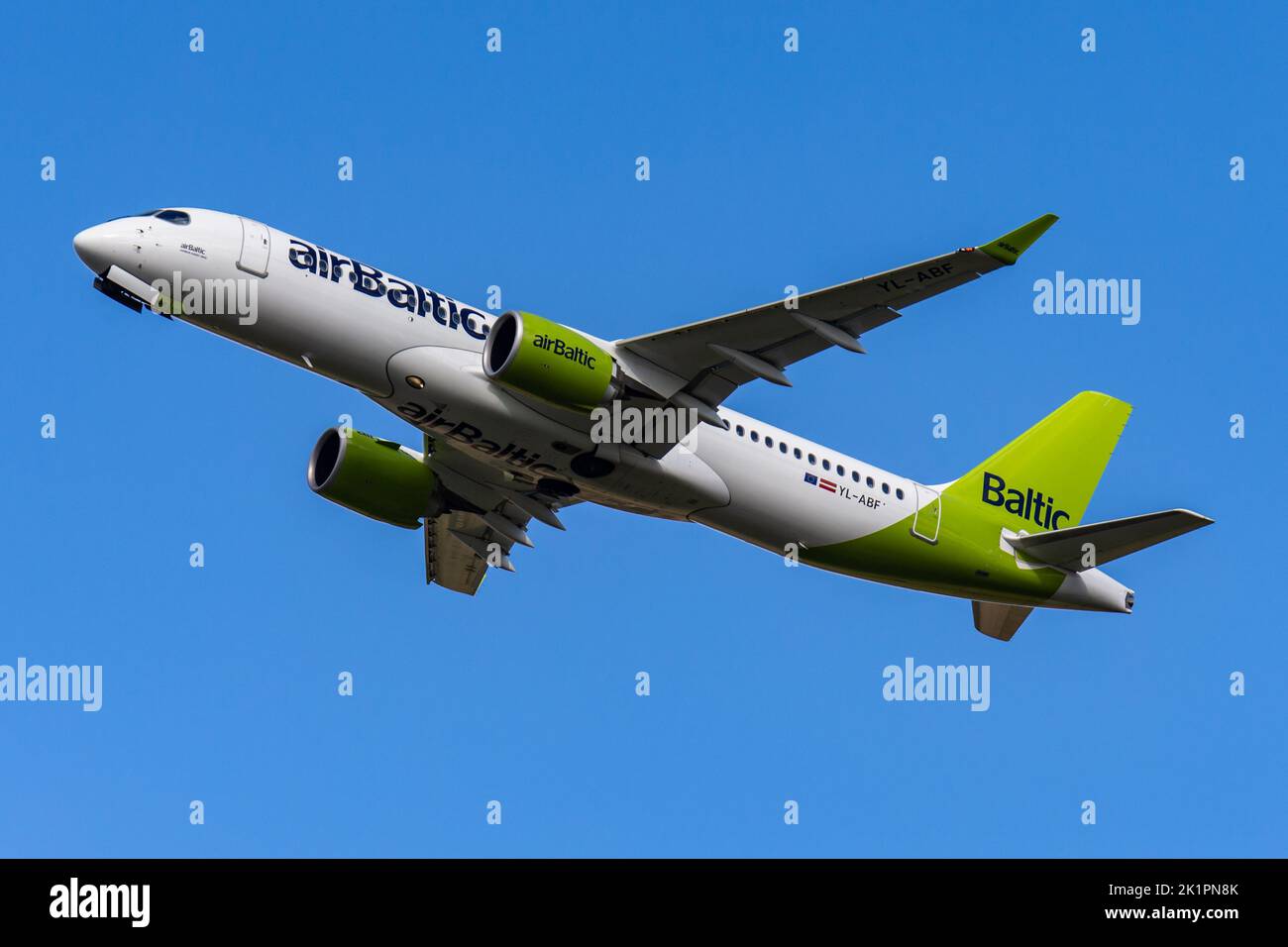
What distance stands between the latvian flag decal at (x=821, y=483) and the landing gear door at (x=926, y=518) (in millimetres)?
2467

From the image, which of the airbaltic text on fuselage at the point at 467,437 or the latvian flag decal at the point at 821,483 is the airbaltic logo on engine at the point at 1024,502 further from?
the airbaltic text on fuselage at the point at 467,437

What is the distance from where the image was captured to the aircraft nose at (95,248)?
32.2m

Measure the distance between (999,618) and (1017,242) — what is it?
15.3m

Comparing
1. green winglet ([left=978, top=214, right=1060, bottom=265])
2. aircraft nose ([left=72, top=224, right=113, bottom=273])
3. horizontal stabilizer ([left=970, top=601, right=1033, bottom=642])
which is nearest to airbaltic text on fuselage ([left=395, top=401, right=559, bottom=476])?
aircraft nose ([left=72, top=224, right=113, bottom=273])

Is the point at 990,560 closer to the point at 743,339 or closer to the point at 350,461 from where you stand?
the point at 743,339

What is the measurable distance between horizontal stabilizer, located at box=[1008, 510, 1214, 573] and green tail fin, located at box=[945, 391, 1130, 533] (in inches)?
52.3

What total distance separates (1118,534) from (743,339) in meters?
10.4

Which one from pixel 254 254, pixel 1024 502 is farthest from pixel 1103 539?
pixel 254 254

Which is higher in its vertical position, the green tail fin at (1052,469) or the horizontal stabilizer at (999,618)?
the green tail fin at (1052,469)

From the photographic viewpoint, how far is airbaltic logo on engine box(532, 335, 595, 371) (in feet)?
109

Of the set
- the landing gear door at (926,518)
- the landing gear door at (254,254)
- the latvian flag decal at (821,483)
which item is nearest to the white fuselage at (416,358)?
the landing gear door at (254,254)

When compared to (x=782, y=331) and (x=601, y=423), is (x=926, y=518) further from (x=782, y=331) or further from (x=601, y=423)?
(x=601, y=423)

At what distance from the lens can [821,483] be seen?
37.3 m

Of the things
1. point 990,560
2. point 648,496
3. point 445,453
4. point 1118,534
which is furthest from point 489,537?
point 1118,534
